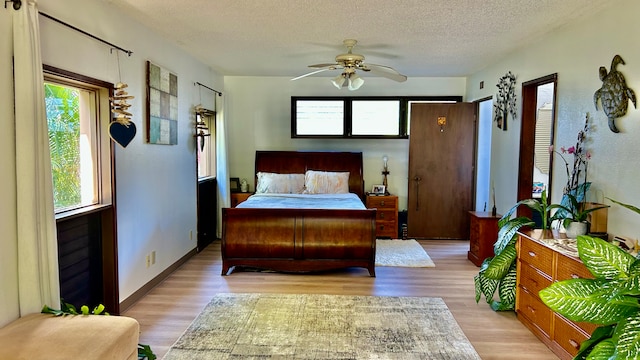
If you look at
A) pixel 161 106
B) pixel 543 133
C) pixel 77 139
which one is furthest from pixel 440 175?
pixel 77 139

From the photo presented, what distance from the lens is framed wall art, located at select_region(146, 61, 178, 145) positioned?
373 cm

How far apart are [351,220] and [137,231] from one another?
2.05 m

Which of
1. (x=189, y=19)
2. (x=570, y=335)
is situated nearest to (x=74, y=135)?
(x=189, y=19)

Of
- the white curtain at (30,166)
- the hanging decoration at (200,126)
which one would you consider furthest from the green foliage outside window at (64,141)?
the hanging decoration at (200,126)

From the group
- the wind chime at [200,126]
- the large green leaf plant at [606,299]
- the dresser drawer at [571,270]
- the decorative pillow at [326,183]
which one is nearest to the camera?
the large green leaf plant at [606,299]

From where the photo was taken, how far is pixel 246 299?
3539mm

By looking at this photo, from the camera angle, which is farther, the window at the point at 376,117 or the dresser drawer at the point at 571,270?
the window at the point at 376,117

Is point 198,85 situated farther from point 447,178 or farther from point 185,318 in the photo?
point 447,178

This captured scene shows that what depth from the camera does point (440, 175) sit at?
19.6 ft

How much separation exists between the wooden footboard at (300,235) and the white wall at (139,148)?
67 cm

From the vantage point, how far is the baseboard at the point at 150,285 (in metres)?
3.33

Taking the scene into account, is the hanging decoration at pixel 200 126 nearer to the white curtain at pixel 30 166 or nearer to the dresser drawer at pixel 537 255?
the white curtain at pixel 30 166

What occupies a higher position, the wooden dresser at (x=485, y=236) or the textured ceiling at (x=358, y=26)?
the textured ceiling at (x=358, y=26)

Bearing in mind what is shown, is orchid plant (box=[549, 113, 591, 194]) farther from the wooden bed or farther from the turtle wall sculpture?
the wooden bed
